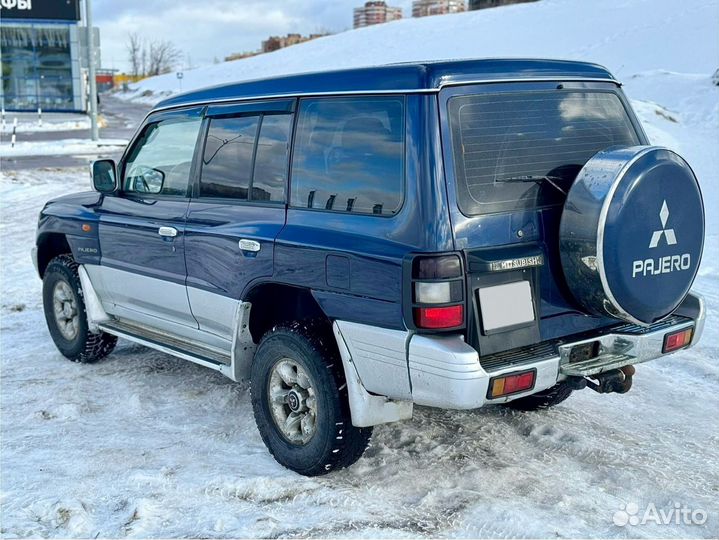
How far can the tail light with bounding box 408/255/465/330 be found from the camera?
134 inches

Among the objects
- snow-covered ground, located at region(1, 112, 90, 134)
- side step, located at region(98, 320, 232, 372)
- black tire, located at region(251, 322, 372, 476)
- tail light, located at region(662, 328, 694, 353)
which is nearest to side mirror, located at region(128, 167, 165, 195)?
side step, located at region(98, 320, 232, 372)

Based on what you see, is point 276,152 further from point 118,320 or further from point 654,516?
point 654,516

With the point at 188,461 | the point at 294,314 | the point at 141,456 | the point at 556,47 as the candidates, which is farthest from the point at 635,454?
the point at 556,47

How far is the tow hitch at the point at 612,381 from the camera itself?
3939 millimetres

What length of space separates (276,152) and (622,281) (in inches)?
73.3

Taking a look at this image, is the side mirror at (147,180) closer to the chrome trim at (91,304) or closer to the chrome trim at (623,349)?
the chrome trim at (91,304)

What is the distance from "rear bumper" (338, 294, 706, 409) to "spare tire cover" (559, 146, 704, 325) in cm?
20

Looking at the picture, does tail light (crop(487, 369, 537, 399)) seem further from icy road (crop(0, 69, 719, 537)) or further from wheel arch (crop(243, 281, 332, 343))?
wheel arch (crop(243, 281, 332, 343))

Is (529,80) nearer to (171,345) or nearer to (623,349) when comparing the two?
(623,349)

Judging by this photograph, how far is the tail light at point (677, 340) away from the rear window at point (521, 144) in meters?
0.89

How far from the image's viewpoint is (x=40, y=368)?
19.4 feet

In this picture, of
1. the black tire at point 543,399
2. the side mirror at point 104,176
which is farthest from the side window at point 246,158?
the black tire at point 543,399

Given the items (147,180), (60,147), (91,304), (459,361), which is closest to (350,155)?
(459,361)

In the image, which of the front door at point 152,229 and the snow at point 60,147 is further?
the snow at point 60,147
